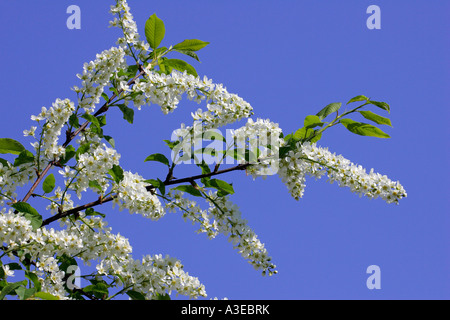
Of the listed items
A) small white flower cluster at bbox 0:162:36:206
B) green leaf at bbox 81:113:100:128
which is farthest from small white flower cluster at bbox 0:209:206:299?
green leaf at bbox 81:113:100:128

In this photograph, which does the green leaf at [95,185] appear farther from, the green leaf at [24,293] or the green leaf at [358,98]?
the green leaf at [358,98]

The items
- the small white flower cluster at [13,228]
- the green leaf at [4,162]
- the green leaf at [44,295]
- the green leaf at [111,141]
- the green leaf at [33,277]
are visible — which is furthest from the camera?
the green leaf at [111,141]

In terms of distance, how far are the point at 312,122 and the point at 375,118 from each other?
16.1 inches

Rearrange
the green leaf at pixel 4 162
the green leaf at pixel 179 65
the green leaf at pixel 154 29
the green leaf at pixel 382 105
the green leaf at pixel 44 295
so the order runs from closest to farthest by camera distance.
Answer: the green leaf at pixel 44 295, the green leaf at pixel 382 105, the green leaf at pixel 4 162, the green leaf at pixel 154 29, the green leaf at pixel 179 65

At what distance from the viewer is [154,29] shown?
152 inches

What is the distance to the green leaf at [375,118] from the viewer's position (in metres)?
3.19

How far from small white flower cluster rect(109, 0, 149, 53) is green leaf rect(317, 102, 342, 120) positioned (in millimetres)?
1489

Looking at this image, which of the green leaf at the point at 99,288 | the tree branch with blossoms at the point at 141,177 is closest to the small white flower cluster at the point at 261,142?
the tree branch with blossoms at the point at 141,177

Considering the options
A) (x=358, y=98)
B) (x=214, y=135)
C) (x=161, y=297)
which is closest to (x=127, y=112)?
(x=214, y=135)

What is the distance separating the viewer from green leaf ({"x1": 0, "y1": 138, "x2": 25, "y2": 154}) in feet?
10.9

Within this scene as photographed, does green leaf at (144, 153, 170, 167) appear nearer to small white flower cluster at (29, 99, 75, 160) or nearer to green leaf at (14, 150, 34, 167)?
small white flower cluster at (29, 99, 75, 160)

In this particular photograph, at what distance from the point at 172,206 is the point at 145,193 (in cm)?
44

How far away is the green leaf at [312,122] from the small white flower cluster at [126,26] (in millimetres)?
1450
